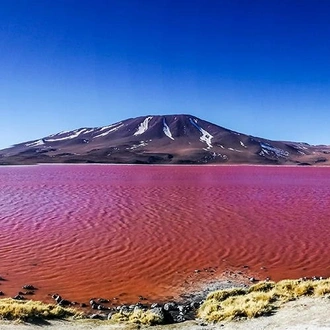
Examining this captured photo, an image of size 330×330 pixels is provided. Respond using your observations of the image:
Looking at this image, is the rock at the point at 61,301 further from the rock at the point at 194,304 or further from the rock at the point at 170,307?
the rock at the point at 194,304

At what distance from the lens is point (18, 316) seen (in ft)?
34.8

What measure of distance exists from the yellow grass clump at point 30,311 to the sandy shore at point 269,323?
0.42 metres

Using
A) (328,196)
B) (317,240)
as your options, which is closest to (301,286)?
(317,240)

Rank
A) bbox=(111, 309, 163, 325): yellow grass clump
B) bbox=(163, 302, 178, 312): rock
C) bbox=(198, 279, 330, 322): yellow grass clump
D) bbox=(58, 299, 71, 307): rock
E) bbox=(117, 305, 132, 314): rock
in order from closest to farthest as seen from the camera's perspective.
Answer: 1. bbox=(111, 309, 163, 325): yellow grass clump
2. bbox=(198, 279, 330, 322): yellow grass clump
3. bbox=(117, 305, 132, 314): rock
4. bbox=(163, 302, 178, 312): rock
5. bbox=(58, 299, 71, 307): rock

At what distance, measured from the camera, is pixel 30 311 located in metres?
10.9

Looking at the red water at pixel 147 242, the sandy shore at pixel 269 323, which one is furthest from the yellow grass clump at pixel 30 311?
the red water at pixel 147 242

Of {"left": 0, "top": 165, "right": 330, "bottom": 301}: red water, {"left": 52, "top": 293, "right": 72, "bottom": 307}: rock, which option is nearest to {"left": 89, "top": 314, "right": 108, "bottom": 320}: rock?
{"left": 52, "top": 293, "right": 72, "bottom": 307}: rock

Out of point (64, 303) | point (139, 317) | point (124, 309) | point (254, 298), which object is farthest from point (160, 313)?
point (64, 303)

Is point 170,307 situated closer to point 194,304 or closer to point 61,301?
point 194,304

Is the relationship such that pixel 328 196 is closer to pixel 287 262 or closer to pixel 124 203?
pixel 124 203

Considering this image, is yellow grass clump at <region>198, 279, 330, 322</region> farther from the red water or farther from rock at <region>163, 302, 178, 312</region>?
the red water

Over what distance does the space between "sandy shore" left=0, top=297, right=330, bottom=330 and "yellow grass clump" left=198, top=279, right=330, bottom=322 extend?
1.30ft

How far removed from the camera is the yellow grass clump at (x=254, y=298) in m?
10.7

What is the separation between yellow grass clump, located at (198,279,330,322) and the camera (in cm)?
1071
